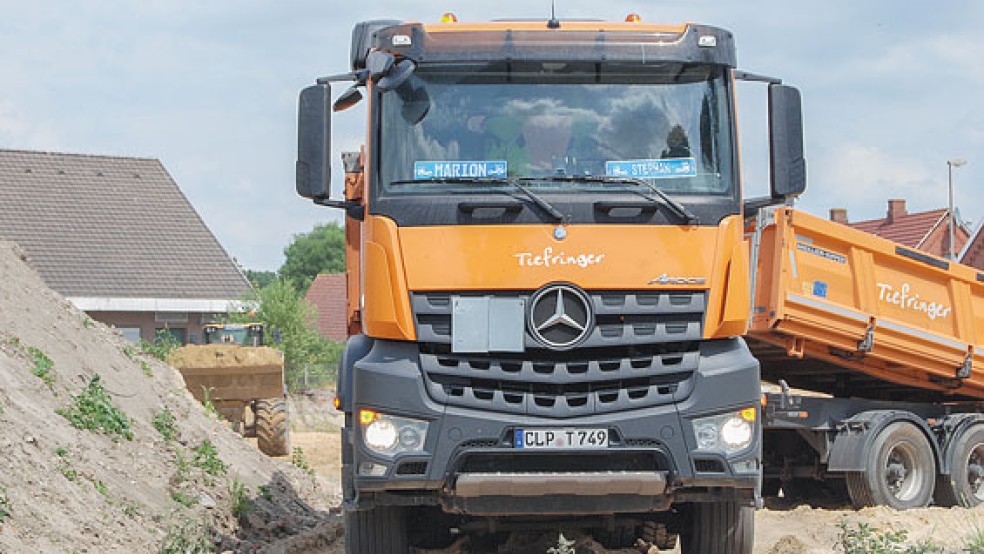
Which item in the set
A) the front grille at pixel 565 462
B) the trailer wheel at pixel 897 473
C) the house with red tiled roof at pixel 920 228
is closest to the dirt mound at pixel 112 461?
the front grille at pixel 565 462

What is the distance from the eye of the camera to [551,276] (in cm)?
801

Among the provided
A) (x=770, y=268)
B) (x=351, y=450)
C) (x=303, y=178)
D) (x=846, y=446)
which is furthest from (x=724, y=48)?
(x=846, y=446)

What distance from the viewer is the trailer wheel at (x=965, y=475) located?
14906 mm

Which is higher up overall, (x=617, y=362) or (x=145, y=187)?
(x=145, y=187)

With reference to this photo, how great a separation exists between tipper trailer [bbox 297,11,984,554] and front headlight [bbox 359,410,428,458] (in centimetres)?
1

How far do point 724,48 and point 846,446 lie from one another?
695 centimetres

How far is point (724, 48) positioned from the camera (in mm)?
8484

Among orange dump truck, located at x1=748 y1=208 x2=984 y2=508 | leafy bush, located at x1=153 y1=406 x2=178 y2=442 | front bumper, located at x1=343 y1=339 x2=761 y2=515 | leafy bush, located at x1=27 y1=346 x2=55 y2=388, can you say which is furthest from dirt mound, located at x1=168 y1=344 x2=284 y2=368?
front bumper, located at x1=343 y1=339 x2=761 y2=515

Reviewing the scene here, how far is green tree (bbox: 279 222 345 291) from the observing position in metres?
116

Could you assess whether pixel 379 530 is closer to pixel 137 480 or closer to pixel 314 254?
pixel 137 480

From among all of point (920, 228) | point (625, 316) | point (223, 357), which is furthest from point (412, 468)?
point (920, 228)

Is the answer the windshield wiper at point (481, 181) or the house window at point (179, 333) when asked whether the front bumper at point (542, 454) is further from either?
the house window at point (179, 333)

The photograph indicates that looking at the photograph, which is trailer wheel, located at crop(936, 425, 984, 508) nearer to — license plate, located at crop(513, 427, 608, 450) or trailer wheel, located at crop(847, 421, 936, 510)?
trailer wheel, located at crop(847, 421, 936, 510)

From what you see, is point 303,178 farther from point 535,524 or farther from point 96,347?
point 96,347
